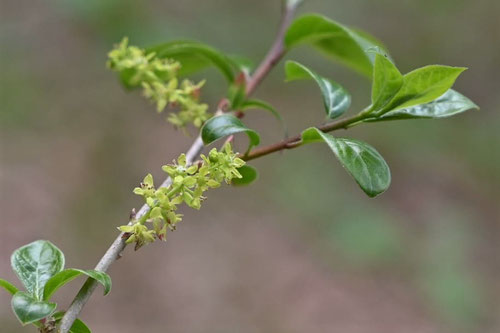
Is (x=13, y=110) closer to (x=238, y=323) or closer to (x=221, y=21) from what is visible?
(x=221, y=21)

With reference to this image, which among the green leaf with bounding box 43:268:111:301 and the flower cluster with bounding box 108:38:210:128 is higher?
the flower cluster with bounding box 108:38:210:128

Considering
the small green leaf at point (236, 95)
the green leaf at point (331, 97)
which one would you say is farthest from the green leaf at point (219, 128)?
the small green leaf at point (236, 95)

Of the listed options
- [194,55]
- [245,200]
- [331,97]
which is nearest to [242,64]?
[194,55]

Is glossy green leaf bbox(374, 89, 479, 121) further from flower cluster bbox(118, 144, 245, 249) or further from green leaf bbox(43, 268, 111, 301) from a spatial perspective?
green leaf bbox(43, 268, 111, 301)

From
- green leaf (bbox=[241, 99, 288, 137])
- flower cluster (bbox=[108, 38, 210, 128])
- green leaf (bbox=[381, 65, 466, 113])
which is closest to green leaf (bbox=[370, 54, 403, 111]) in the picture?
green leaf (bbox=[381, 65, 466, 113])

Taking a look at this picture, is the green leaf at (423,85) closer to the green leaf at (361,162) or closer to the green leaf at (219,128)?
the green leaf at (361,162)

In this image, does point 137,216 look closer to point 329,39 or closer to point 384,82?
point 384,82

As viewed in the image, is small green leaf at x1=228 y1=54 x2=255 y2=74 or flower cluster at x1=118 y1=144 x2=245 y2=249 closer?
flower cluster at x1=118 y1=144 x2=245 y2=249
